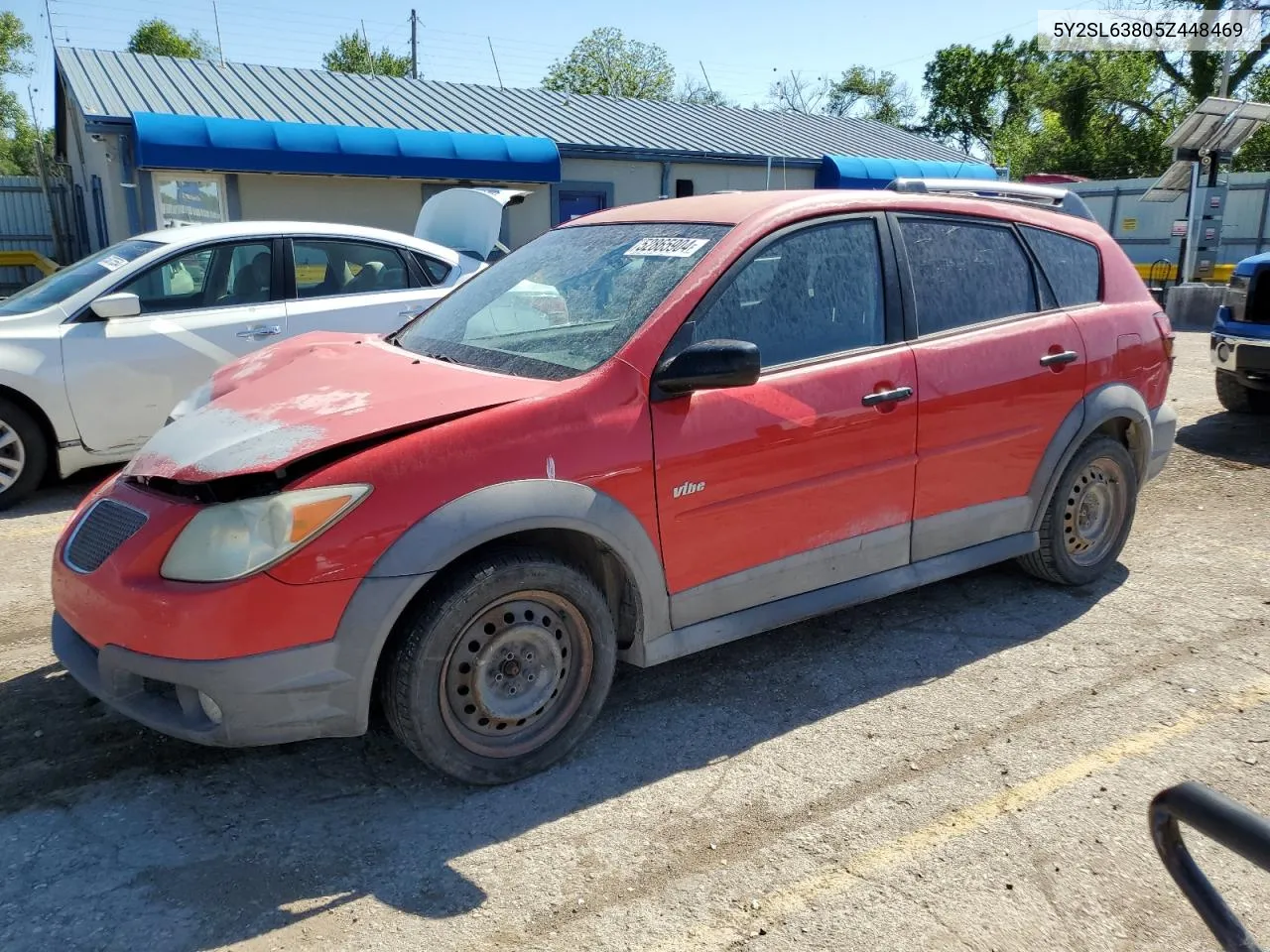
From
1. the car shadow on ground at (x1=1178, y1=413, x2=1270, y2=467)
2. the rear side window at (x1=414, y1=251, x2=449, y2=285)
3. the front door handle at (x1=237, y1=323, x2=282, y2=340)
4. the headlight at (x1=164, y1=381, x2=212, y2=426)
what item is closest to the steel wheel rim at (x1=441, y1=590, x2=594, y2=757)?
the headlight at (x1=164, y1=381, x2=212, y2=426)

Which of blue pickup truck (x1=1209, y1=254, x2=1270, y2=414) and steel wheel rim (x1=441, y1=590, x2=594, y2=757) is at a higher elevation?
blue pickup truck (x1=1209, y1=254, x2=1270, y2=414)

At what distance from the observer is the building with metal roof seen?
14.9 meters

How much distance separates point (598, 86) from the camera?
51594 mm

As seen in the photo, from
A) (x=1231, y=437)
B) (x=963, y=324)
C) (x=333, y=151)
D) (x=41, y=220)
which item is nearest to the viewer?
(x=963, y=324)

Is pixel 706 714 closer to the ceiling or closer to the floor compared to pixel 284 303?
closer to the floor

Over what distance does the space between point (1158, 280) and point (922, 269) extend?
764 inches

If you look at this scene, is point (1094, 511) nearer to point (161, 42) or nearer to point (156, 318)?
point (156, 318)

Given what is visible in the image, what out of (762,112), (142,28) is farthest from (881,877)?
(142,28)

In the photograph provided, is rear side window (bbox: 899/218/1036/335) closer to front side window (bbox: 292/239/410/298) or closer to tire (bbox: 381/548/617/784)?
tire (bbox: 381/548/617/784)

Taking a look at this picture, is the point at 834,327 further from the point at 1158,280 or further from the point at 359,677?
the point at 1158,280

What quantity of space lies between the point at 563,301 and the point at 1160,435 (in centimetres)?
311

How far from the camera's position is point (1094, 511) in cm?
469

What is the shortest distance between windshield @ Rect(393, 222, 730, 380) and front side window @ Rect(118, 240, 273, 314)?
2895mm

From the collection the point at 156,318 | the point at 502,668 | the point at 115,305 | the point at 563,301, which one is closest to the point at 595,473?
the point at 502,668
